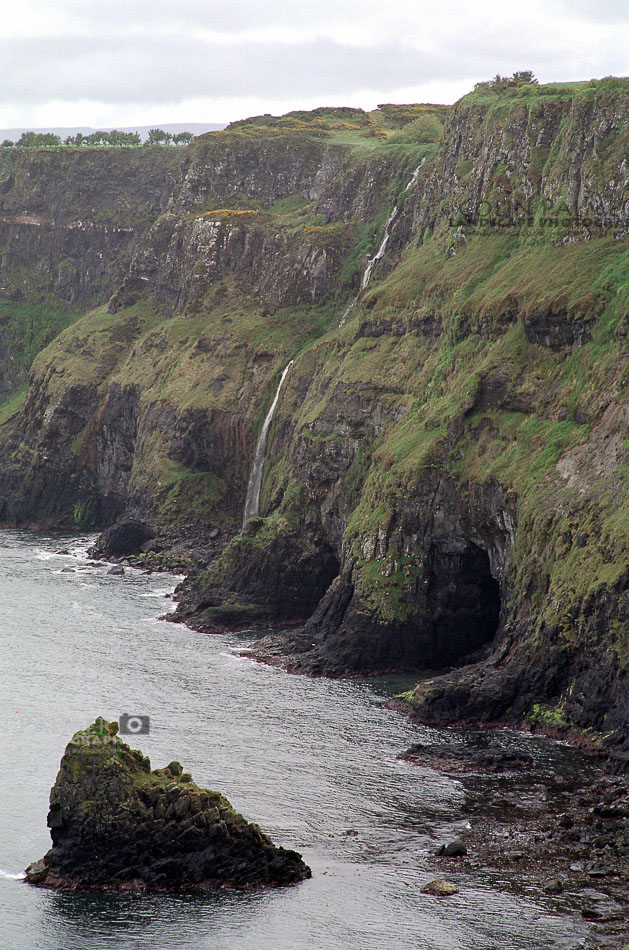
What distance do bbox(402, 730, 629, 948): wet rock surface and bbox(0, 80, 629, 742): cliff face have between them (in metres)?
4.12

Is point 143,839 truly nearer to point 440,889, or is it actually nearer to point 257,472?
point 440,889

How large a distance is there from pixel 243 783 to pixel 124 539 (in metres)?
63.2

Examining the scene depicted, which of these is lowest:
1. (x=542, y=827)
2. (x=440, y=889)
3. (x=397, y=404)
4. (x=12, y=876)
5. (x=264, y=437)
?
(x=12, y=876)

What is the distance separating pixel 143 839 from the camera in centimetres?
5212

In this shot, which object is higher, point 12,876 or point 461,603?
point 461,603

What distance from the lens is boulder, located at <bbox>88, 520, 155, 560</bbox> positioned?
12256 centimetres

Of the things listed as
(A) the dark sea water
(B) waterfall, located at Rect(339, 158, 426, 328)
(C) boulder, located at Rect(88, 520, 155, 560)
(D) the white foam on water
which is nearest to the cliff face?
(B) waterfall, located at Rect(339, 158, 426, 328)

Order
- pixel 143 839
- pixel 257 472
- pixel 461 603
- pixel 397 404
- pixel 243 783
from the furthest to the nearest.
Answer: pixel 257 472, pixel 397 404, pixel 461 603, pixel 243 783, pixel 143 839

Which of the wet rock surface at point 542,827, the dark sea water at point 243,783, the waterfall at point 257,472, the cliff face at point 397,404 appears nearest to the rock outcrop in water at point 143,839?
the dark sea water at point 243,783

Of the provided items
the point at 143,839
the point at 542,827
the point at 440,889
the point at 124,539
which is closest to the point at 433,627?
the point at 542,827

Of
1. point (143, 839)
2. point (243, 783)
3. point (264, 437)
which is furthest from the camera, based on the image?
point (264, 437)

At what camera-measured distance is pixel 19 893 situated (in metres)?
50.6

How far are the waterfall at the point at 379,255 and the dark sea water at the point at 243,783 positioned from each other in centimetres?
3958

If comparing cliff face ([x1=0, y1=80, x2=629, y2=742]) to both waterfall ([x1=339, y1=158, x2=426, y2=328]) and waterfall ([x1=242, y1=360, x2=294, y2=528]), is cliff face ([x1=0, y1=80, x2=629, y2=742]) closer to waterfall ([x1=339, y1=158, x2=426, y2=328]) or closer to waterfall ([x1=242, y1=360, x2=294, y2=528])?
waterfall ([x1=339, y1=158, x2=426, y2=328])
